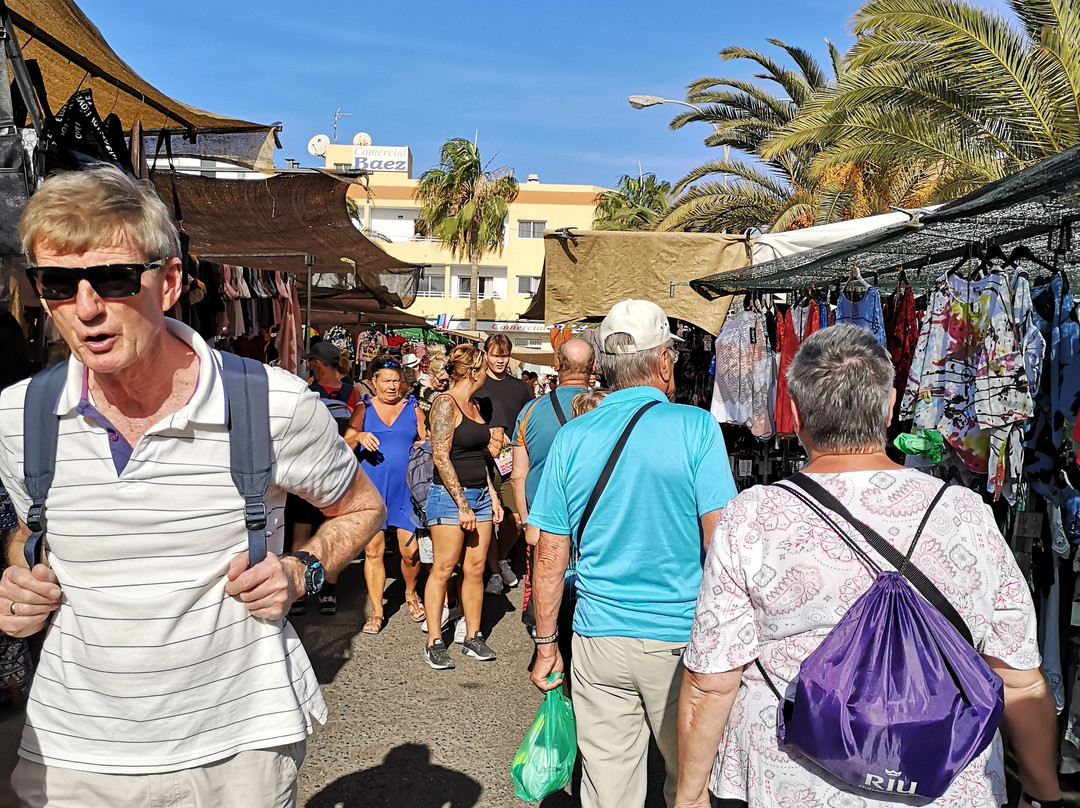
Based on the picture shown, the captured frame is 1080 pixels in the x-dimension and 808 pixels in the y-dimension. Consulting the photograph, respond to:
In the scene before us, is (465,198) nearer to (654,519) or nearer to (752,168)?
(752,168)

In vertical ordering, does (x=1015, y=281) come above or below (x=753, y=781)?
above

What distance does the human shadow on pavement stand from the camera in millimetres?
4020

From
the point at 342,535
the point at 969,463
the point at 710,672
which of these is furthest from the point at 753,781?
the point at 969,463

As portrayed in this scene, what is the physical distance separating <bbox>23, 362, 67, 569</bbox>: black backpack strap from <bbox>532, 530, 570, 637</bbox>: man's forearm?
1656 millimetres

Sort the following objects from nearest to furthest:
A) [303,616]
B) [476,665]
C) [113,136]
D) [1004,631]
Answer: [1004,631] < [113,136] < [476,665] < [303,616]

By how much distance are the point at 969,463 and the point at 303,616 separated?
16.2 ft

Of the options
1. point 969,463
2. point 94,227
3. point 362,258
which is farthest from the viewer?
point 362,258

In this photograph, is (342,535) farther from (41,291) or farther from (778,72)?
(778,72)

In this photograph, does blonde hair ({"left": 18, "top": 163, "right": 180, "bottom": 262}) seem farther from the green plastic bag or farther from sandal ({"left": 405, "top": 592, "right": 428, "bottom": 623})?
sandal ({"left": 405, "top": 592, "right": 428, "bottom": 623})

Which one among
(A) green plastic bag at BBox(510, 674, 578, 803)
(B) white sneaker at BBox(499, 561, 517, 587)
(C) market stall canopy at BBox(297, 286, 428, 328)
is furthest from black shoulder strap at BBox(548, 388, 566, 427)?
(C) market stall canopy at BBox(297, 286, 428, 328)

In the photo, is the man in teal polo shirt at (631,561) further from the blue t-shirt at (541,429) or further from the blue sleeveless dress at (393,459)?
the blue sleeveless dress at (393,459)

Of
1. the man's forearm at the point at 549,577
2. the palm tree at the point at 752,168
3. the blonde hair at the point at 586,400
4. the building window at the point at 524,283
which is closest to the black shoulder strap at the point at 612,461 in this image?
the man's forearm at the point at 549,577

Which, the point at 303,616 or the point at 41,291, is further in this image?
the point at 303,616

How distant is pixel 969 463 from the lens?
3.96 metres
